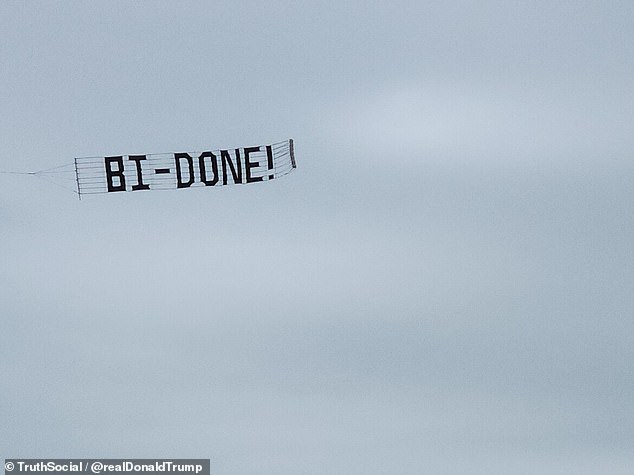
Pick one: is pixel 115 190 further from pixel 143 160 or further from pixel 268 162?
pixel 268 162

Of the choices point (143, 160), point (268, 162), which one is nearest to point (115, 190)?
point (143, 160)

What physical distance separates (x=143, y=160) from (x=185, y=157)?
211 cm

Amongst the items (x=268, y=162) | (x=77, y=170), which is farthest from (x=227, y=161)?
(x=77, y=170)

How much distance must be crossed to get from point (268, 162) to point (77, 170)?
944 centimetres

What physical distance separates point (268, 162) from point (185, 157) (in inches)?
164

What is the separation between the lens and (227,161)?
264 ft

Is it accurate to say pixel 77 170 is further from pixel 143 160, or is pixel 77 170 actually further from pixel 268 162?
pixel 268 162

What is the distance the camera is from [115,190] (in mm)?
79750

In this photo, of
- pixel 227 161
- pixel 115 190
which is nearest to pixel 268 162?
pixel 227 161

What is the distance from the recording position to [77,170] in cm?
7869

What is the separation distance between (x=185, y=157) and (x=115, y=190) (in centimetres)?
385

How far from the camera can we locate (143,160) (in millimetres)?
80188

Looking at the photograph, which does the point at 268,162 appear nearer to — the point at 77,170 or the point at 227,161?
the point at 227,161

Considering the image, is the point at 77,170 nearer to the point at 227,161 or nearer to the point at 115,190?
the point at 115,190
